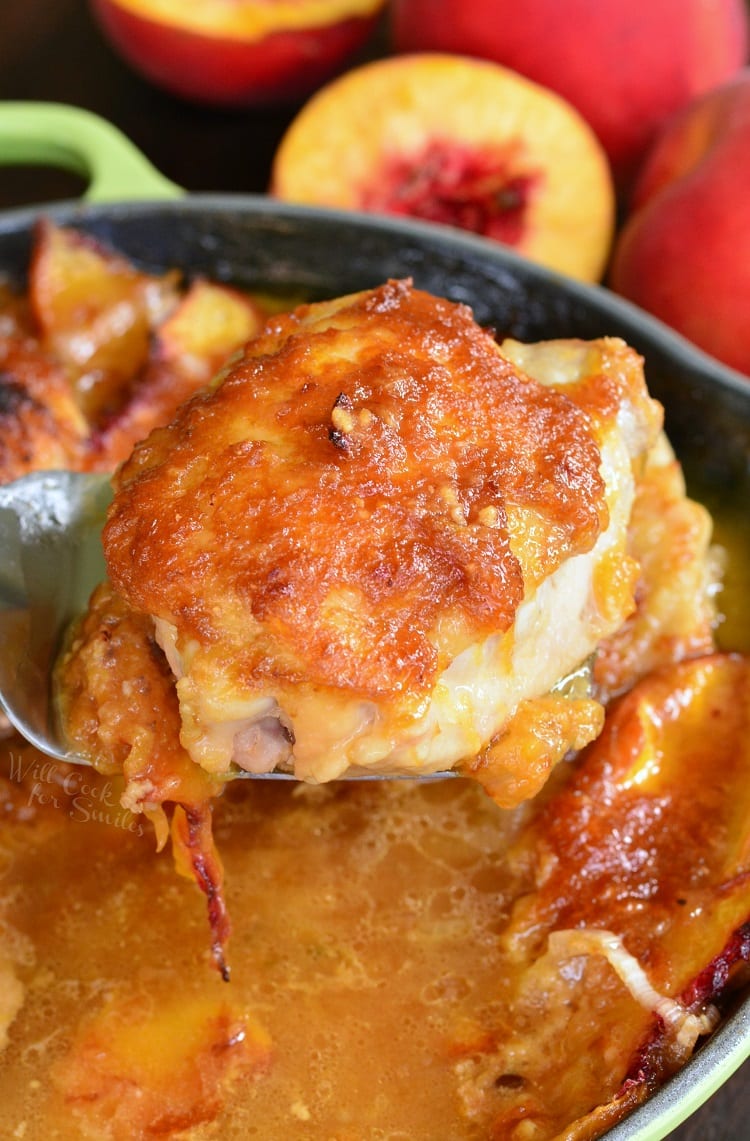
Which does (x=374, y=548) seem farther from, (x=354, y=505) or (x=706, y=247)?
(x=706, y=247)

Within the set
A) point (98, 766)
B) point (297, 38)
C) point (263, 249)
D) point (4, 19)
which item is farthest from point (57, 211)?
point (4, 19)

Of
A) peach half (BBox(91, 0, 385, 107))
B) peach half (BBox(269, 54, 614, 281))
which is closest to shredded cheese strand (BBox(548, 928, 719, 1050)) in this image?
peach half (BBox(269, 54, 614, 281))

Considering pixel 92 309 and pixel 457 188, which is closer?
pixel 92 309

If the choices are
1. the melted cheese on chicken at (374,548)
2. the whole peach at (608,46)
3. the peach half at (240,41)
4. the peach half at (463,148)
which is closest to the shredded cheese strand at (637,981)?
the melted cheese on chicken at (374,548)

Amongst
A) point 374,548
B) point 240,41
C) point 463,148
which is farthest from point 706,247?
point 374,548

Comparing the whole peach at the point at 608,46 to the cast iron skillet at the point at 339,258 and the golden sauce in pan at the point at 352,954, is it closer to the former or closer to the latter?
the cast iron skillet at the point at 339,258

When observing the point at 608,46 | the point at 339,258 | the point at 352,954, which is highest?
the point at 608,46

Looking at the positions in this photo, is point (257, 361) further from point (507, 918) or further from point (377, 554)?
point (507, 918)
